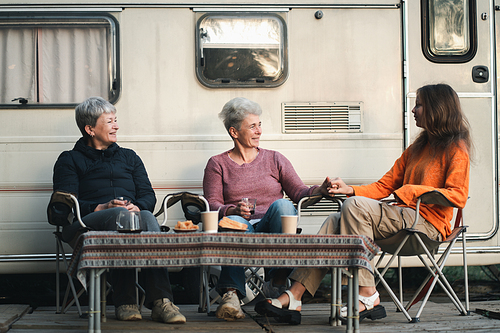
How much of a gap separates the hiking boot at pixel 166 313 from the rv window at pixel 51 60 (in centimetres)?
164

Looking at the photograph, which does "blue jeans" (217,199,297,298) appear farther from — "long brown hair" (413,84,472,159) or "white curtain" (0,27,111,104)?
"white curtain" (0,27,111,104)

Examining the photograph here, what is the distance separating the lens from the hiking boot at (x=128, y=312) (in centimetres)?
270

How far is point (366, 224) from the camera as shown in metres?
2.68

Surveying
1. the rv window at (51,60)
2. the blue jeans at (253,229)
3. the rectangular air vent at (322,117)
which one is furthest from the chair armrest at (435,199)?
the rv window at (51,60)

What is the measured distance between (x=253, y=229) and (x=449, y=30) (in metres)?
2.11

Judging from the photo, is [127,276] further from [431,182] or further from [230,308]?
[431,182]

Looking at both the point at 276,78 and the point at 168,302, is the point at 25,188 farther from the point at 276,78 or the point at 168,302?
the point at 276,78

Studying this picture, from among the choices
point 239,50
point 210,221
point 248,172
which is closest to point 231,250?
point 210,221

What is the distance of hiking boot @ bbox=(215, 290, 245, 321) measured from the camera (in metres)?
2.58

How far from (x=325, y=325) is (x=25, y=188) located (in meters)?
2.26

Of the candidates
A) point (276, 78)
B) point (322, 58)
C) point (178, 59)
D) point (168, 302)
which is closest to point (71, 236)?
point (168, 302)

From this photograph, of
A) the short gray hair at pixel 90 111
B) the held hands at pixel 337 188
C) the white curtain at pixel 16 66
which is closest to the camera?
the held hands at pixel 337 188

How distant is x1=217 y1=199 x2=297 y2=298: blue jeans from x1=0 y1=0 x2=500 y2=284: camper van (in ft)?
2.78

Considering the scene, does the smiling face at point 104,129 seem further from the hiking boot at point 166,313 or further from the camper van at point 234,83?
the hiking boot at point 166,313
